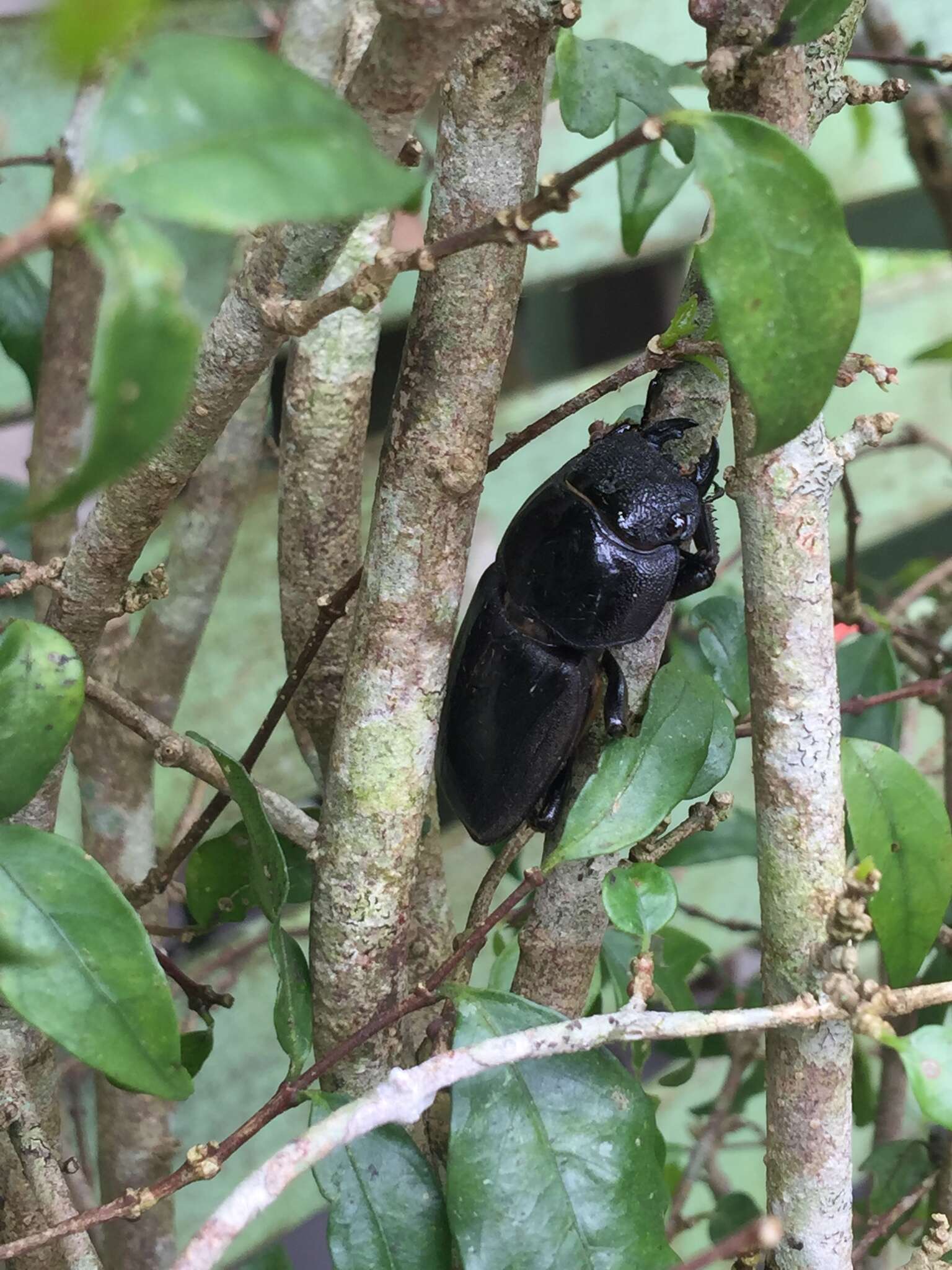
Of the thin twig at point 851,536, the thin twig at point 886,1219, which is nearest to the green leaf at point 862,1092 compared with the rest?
the thin twig at point 886,1219

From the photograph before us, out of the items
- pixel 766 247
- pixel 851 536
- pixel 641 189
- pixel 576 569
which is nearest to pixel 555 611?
pixel 576 569

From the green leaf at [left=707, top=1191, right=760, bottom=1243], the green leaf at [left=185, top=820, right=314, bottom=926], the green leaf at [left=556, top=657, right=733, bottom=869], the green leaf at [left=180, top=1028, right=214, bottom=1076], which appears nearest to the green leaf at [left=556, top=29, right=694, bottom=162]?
the green leaf at [left=556, top=657, right=733, bottom=869]

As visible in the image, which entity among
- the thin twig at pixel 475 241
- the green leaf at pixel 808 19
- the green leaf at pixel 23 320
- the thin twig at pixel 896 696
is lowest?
the thin twig at pixel 896 696

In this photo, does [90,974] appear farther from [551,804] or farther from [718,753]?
[551,804]

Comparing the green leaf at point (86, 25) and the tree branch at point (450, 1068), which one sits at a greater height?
the green leaf at point (86, 25)

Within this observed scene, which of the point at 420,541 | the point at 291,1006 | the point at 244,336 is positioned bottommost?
the point at 291,1006

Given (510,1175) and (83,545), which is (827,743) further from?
(83,545)

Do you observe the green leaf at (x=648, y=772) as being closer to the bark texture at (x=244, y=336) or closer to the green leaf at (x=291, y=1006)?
the green leaf at (x=291, y=1006)
